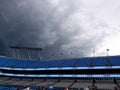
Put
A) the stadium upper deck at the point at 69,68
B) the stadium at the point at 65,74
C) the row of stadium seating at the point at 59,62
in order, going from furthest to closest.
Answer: the row of stadium seating at the point at 59,62 < the stadium upper deck at the point at 69,68 < the stadium at the point at 65,74

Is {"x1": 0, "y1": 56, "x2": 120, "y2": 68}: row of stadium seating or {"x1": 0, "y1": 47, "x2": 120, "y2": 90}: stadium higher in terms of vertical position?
{"x1": 0, "y1": 56, "x2": 120, "y2": 68}: row of stadium seating

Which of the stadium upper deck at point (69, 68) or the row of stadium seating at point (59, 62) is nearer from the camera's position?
the stadium upper deck at point (69, 68)

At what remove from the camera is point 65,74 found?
75250 millimetres

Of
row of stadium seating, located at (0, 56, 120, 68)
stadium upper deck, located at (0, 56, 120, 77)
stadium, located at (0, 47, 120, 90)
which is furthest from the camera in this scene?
row of stadium seating, located at (0, 56, 120, 68)

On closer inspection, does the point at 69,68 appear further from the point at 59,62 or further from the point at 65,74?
the point at 59,62

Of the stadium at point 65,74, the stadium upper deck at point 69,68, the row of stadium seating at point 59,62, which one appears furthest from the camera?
the row of stadium seating at point 59,62

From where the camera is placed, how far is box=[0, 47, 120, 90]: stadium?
6246 cm

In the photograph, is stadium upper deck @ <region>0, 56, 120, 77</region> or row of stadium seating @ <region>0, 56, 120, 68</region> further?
row of stadium seating @ <region>0, 56, 120, 68</region>

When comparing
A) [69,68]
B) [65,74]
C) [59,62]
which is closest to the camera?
[69,68]

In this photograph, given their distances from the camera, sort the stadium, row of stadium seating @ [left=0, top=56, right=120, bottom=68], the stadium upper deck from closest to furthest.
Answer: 1. the stadium
2. the stadium upper deck
3. row of stadium seating @ [left=0, top=56, right=120, bottom=68]

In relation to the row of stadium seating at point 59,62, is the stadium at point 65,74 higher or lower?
lower

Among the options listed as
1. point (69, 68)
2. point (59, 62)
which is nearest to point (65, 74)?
point (69, 68)

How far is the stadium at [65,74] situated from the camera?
62463mm

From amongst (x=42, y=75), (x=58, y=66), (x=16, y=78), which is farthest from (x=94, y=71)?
(x=16, y=78)
